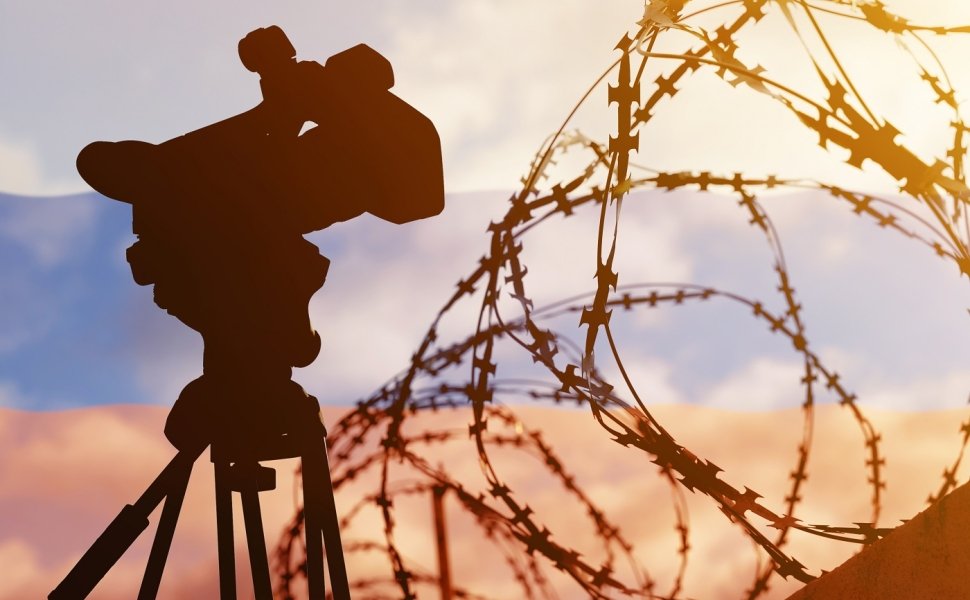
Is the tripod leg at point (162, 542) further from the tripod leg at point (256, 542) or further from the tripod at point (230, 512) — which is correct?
the tripod leg at point (256, 542)

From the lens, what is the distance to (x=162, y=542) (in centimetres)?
281

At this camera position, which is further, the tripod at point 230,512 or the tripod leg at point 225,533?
the tripod leg at point 225,533

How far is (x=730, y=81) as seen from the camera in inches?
99.9

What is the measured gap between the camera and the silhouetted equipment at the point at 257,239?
2842mm

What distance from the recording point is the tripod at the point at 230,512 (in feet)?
9.14

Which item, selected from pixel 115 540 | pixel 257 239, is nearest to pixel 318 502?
pixel 115 540

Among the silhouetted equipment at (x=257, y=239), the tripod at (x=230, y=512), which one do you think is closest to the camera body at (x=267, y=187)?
the silhouetted equipment at (x=257, y=239)

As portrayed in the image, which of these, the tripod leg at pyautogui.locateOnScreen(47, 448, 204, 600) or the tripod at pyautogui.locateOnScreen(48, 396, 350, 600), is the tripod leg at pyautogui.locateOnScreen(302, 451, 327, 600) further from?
the tripod leg at pyautogui.locateOnScreen(47, 448, 204, 600)

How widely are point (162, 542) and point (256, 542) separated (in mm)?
307

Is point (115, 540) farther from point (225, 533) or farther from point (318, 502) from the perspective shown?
point (318, 502)

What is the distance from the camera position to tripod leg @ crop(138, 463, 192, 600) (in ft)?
9.20

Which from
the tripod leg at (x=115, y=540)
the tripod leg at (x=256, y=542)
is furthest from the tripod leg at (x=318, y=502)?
the tripod leg at (x=115, y=540)

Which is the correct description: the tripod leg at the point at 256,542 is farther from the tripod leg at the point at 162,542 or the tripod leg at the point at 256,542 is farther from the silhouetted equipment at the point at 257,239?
the tripod leg at the point at 162,542

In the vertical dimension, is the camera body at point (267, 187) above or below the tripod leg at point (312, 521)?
above
